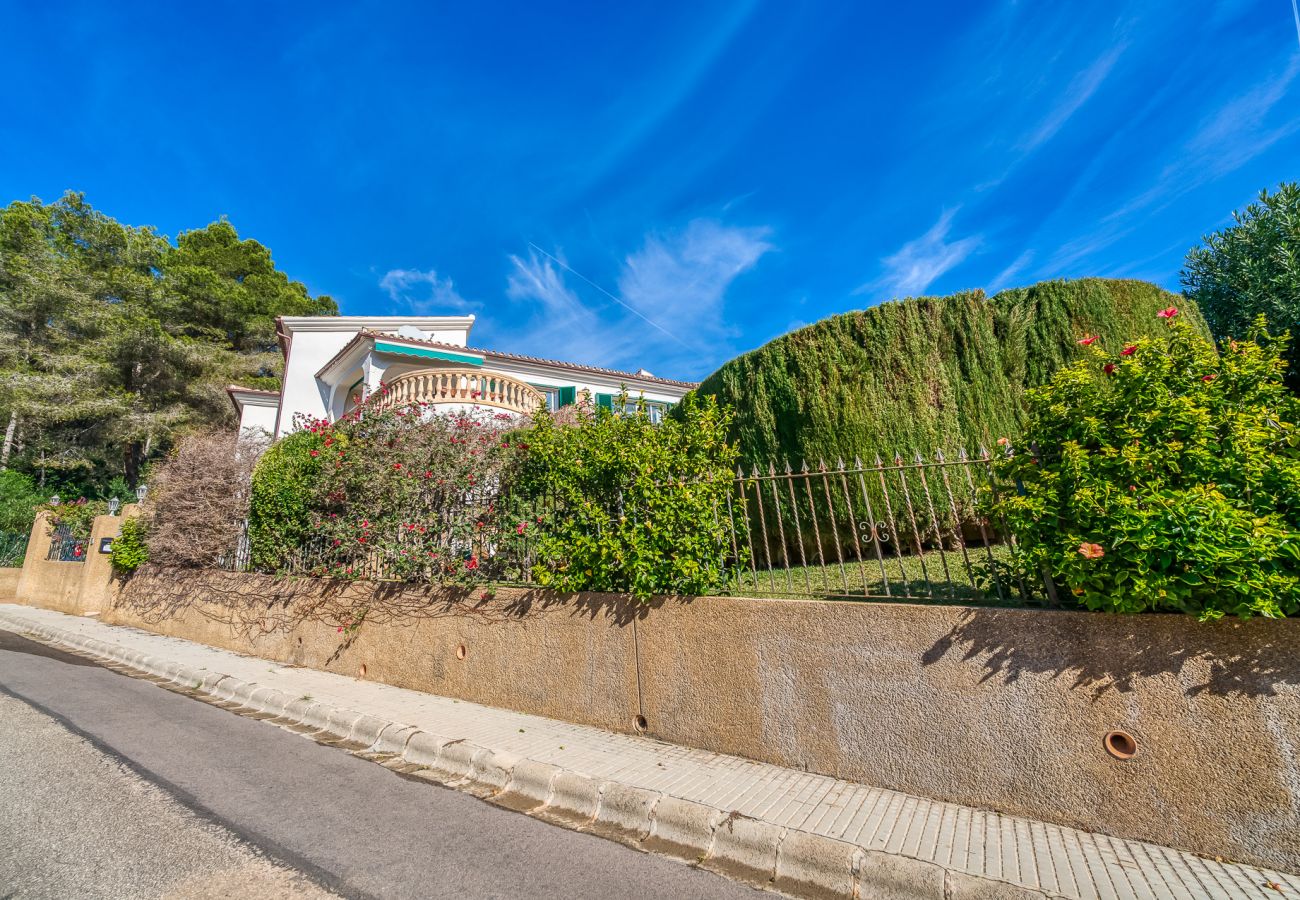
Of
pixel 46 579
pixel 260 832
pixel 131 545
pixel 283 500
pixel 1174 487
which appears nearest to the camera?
pixel 1174 487

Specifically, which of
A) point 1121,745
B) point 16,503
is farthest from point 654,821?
point 16,503

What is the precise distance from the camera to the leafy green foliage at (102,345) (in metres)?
20.8

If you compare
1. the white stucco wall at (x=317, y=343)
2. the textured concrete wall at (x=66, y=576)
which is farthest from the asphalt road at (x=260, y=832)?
the white stucco wall at (x=317, y=343)

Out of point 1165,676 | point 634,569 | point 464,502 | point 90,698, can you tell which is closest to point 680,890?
point 634,569

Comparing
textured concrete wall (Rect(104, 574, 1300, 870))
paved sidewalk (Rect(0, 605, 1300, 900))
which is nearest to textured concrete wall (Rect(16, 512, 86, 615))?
paved sidewalk (Rect(0, 605, 1300, 900))

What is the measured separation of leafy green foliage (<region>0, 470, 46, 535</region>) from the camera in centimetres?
1888

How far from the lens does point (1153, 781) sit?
2742mm

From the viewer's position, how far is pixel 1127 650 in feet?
9.24

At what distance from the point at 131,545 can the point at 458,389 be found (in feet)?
25.0

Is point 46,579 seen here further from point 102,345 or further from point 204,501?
point 102,345

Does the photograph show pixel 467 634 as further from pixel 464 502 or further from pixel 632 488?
pixel 632 488

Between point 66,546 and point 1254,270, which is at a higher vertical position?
point 1254,270

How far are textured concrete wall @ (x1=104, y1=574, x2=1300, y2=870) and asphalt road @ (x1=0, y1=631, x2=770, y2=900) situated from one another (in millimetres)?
1316

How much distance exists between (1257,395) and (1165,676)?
1517 millimetres
